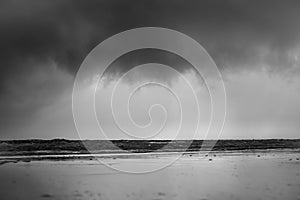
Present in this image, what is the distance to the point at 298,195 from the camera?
15.1m

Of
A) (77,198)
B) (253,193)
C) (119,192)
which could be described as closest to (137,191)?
(119,192)

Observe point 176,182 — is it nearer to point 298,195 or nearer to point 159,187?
point 159,187

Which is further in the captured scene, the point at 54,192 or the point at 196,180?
the point at 196,180

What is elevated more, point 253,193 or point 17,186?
point 17,186

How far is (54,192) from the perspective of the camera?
653 inches

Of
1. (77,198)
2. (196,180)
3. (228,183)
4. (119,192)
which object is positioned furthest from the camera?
(196,180)

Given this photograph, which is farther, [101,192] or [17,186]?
[17,186]

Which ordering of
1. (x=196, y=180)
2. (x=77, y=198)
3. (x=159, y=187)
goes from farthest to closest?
(x=196, y=180)
(x=159, y=187)
(x=77, y=198)

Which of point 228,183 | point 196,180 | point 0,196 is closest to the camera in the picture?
point 0,196

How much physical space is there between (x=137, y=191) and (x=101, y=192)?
5.66 feet

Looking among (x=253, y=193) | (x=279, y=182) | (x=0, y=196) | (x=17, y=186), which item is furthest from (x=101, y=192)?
(x=279, y=182)

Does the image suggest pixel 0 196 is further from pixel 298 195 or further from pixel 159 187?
pixel 298 195

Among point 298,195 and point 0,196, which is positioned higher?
point 0,196

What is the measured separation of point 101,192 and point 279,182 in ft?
33.6
